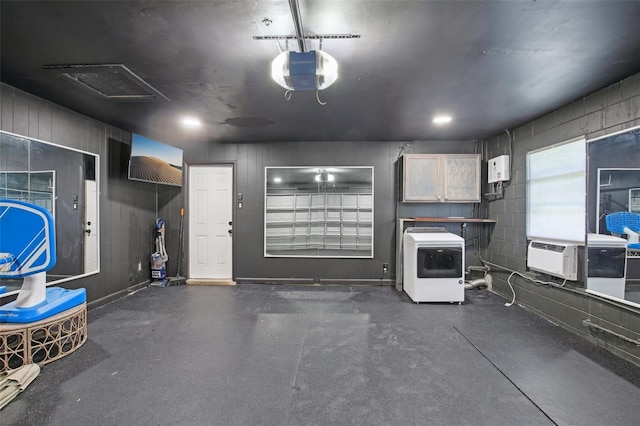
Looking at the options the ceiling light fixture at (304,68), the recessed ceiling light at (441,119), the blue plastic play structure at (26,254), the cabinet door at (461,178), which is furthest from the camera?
the cabinet door at (461,178)

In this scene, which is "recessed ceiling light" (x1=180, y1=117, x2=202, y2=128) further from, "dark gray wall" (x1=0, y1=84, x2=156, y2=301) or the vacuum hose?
the vacuum hose

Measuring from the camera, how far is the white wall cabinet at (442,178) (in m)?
4.07

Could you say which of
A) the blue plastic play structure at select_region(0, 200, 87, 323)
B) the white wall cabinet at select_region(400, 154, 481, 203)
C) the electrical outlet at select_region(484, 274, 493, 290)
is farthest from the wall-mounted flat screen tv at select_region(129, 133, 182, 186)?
the electrical outlet at select_region(484, 274, 493, 290)

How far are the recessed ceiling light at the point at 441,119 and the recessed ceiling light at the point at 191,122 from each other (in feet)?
10.0

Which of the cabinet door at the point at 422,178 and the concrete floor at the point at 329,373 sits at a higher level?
the cabinet door at the point at 422,178

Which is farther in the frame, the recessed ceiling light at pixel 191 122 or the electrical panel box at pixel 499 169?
the electrical panel box at pixel 499 169

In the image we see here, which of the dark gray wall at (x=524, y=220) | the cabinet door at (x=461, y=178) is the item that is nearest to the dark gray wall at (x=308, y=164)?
the cabinet door at (x=461, y=178)

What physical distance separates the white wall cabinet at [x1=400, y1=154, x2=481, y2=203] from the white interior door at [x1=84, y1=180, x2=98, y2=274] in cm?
431

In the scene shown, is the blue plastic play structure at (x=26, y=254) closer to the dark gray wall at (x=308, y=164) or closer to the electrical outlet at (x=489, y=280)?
the dark gray wall at (x=308, y=164)

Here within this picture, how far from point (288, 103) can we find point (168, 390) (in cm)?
274

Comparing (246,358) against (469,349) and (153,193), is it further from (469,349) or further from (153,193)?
(153,193)

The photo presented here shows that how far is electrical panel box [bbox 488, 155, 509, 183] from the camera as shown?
3.75m

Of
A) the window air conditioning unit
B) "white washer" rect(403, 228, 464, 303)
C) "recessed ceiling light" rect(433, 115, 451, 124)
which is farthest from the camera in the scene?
"white washer" rect(403, 228, 464, 303)

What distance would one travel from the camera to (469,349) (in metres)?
2.40
